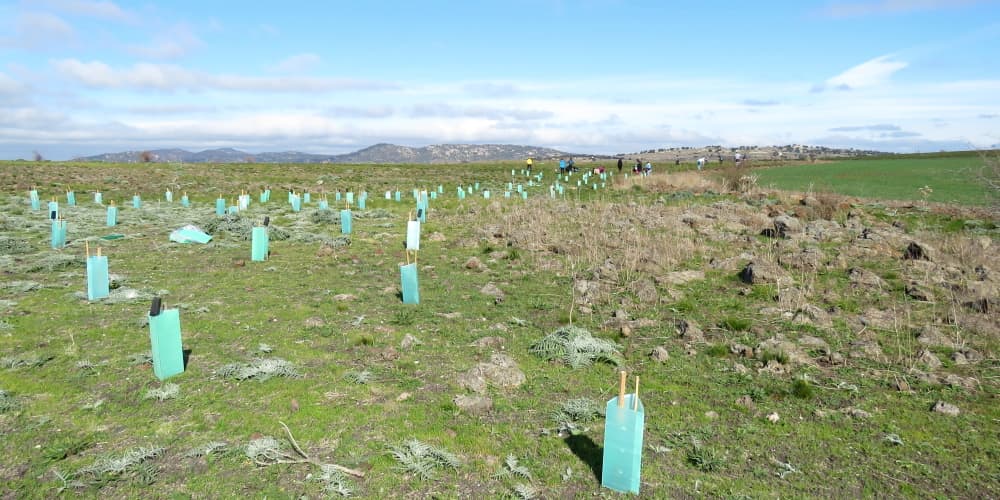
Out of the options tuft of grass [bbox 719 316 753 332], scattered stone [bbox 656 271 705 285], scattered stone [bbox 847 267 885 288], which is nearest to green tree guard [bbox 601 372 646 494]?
tuft of grass [bbox 719 316 753 332]

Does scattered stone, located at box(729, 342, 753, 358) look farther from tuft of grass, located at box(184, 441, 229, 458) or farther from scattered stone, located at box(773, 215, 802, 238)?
scattered stone, located at box(773, 215, 802, 238)

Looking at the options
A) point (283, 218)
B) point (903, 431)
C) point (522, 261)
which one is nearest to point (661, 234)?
point (522, 261)

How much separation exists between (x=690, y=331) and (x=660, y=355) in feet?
3.55

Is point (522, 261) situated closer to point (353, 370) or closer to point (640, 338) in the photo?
point (640, 338)

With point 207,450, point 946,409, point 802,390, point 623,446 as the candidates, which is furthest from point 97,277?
point 946,409

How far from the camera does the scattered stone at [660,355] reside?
7.44m

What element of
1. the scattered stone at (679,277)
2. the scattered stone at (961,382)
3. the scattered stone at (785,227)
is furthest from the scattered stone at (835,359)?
the scattered stone at (785,227)

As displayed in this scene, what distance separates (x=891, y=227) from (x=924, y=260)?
6.04 m

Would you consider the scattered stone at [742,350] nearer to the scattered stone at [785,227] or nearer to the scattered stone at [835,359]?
the scattered stone at [835,359]

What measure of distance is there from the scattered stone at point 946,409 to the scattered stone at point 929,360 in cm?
115

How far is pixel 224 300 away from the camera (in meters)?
10.2

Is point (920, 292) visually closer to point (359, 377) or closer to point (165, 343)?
point (359, 377)

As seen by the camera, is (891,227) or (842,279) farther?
(891,227)

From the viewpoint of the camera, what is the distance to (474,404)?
6055 millimetres
